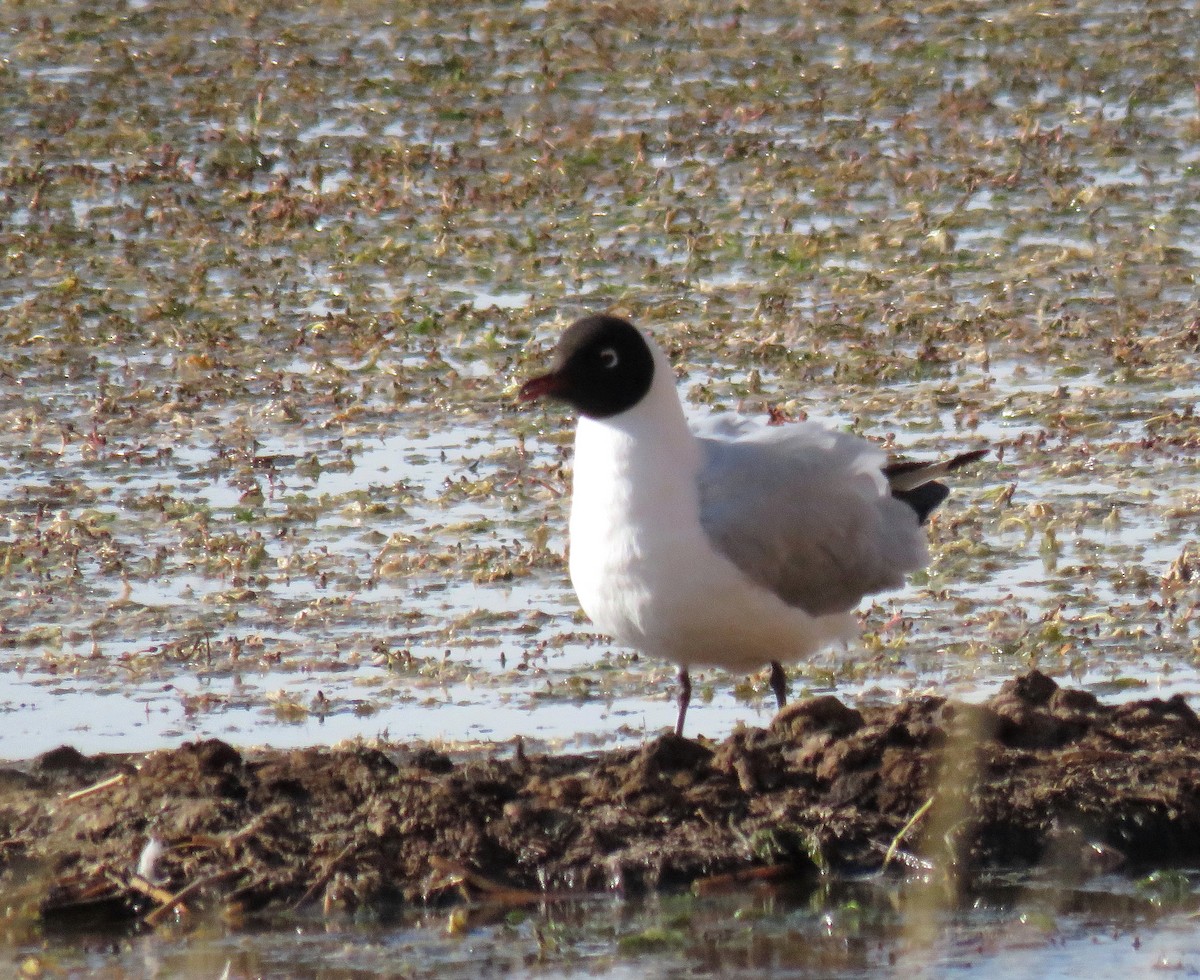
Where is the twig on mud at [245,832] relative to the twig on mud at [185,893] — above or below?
above

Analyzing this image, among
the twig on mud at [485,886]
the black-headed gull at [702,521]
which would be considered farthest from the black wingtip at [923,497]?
the twig on mud at [485,886]

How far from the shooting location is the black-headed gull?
24.4 ft

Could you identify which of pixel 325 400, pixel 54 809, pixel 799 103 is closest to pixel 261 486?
pixel 325 400

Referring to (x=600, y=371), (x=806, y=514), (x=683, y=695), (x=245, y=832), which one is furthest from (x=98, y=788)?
(x=806, y=514)

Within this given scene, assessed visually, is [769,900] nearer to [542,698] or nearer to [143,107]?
[542,698]

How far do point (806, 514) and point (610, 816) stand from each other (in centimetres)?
144

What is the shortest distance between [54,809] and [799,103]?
12185 millimetres

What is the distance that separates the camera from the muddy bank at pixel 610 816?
21.6ft

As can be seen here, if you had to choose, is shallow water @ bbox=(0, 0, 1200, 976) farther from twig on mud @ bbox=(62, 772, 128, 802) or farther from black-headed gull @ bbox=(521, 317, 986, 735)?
twig on mud @ bbox=(62, 772, 128, 802)

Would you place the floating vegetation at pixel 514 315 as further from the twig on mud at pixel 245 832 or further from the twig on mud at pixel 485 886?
the twig on mud at pixel 485 886

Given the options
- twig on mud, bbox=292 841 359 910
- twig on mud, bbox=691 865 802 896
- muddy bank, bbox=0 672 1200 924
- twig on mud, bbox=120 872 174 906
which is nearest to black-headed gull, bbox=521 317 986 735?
muddy bank, bbox=0 672 1200 924

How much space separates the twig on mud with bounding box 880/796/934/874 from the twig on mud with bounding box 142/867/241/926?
1.64 metres

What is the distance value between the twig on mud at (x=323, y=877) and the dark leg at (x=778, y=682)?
1.74 m

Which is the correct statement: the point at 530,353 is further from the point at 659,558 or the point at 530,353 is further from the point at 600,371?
the point at 659,558
